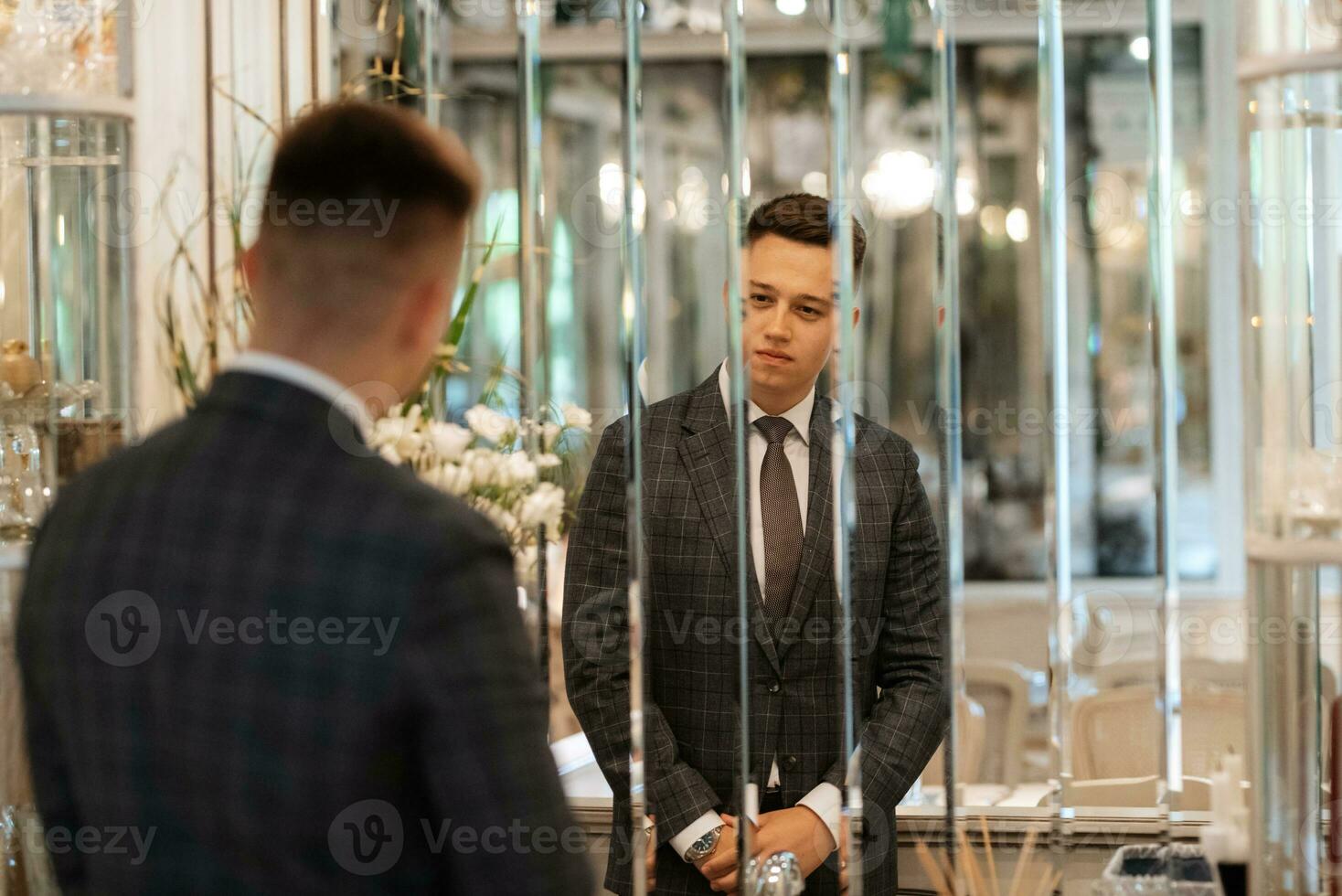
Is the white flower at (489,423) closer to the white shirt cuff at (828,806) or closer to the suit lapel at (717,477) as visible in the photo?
the suit lapel at (717,477)

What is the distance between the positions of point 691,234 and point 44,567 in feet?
13.3

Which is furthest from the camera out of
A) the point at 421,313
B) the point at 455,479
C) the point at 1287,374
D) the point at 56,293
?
the point at 56,293

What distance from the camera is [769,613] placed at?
6.10ft

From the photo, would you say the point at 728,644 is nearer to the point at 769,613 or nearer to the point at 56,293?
the point at 769,613

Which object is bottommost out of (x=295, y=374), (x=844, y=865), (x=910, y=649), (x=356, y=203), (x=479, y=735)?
(x=844, y=865)

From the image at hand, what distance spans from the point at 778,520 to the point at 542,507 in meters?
0.34

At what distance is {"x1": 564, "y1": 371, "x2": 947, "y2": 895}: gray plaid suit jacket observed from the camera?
1.85m

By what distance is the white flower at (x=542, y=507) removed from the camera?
1.79 m

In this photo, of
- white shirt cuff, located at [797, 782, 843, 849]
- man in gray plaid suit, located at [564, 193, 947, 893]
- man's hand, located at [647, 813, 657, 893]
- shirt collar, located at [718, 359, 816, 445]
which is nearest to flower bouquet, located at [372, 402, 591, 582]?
man in gray plaid suit, located at [564, 193, 947, 893]

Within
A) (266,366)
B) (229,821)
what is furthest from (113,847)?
(266,366)

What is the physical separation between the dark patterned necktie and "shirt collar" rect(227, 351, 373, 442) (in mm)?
1052

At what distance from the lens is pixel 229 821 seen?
83cm

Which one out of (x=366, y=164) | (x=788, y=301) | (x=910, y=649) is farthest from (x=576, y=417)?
(x=366, y=164)

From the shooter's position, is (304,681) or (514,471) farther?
(514,471)
